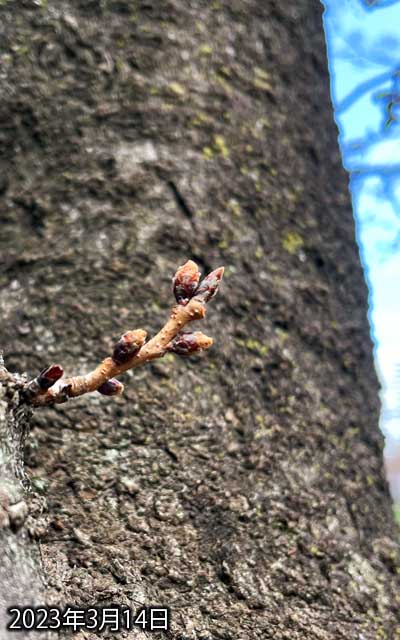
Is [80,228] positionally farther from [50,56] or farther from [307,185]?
[307,185]

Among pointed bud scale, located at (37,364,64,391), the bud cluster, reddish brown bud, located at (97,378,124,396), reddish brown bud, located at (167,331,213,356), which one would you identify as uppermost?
the bud cluster

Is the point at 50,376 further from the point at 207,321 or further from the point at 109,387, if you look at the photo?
the point at 207,321

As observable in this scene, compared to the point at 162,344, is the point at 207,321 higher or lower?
higher

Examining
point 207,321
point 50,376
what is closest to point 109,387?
point 50,376

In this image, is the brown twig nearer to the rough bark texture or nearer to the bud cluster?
the bud cluster

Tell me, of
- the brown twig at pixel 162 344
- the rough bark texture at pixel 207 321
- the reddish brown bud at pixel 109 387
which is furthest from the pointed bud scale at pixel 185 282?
the rough bark texture at pixel 207 321

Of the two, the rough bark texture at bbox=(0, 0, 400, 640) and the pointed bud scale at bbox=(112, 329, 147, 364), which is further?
the rough bark texture at bbox=(0, 0, 400, 640)

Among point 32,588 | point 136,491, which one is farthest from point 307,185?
point 32,588

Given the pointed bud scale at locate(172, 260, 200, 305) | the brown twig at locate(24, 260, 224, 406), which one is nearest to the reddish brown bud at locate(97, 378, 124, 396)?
the brown twig at locate(24, 260, 224, 406)
